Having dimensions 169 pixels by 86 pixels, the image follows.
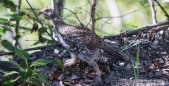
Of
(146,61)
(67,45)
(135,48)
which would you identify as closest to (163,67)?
(146,61)

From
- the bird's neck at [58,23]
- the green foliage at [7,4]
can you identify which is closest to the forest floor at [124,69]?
the bird's neck at [58,23]

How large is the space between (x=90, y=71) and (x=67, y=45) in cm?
52

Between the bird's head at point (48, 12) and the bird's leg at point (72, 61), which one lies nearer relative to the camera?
the bird's leg at point (72, 61)

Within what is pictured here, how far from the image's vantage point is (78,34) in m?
4.99

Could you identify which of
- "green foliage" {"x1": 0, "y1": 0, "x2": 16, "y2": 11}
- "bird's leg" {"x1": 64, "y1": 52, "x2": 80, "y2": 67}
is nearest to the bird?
"bird's leg" {"x1": 64, "y1": 52, "x2": 80, "y2": 67}

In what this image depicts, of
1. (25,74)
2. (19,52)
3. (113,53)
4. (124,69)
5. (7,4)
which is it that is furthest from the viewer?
(7,4)

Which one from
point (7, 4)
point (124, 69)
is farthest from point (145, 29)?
point (7, 4)

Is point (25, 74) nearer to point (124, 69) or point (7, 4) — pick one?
point (124, 69)

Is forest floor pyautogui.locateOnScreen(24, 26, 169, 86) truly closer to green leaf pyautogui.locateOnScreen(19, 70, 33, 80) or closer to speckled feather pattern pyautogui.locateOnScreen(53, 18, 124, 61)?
speckled feather pattern pyautogui.locateOnScreen(53, 18, 124, 61)

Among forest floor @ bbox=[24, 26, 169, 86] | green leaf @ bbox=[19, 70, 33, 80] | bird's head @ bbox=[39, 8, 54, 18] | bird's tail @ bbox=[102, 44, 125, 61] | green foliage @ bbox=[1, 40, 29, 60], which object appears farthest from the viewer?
bird's head @ bbox=[39, 8, 54, 18]

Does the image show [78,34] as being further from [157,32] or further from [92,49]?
[157,32]

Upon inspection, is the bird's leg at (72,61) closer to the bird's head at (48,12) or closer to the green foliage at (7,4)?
the bird's head at (48,12)

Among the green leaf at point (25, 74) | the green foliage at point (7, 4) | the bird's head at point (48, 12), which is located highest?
the green foliage at point (7, 4)

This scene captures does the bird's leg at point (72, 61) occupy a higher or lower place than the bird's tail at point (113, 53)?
lower
